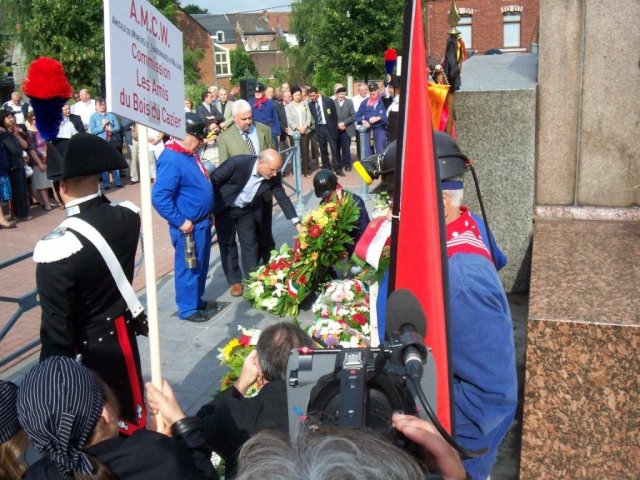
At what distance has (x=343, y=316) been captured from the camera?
544 cm

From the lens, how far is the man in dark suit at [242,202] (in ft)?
23.3

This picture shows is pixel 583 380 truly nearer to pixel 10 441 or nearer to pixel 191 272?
pixel 10 441

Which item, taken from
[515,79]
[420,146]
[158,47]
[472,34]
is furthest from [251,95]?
[472,34]

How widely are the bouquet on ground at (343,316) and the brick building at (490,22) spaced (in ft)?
124

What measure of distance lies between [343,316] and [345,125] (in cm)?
1117

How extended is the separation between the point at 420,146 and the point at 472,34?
43593 millimetres

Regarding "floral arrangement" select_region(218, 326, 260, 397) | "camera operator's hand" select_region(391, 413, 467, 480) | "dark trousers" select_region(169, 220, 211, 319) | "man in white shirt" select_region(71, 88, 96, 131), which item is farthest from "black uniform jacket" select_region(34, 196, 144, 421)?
"man in white shirt" select_region(71, 88, 96, 131)

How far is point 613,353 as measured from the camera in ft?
9.37

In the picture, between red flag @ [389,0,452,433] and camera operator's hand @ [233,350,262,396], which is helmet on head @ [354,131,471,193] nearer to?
red flag @ [389,0,452,433]

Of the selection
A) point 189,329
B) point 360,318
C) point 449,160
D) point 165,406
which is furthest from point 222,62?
point 165,406

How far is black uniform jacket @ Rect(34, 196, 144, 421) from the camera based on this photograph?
120 inches

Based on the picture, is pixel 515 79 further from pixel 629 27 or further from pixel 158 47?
pixel 158 47

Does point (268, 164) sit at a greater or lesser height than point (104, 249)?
greater

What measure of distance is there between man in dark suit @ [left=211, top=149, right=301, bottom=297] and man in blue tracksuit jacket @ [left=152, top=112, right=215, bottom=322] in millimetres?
440
